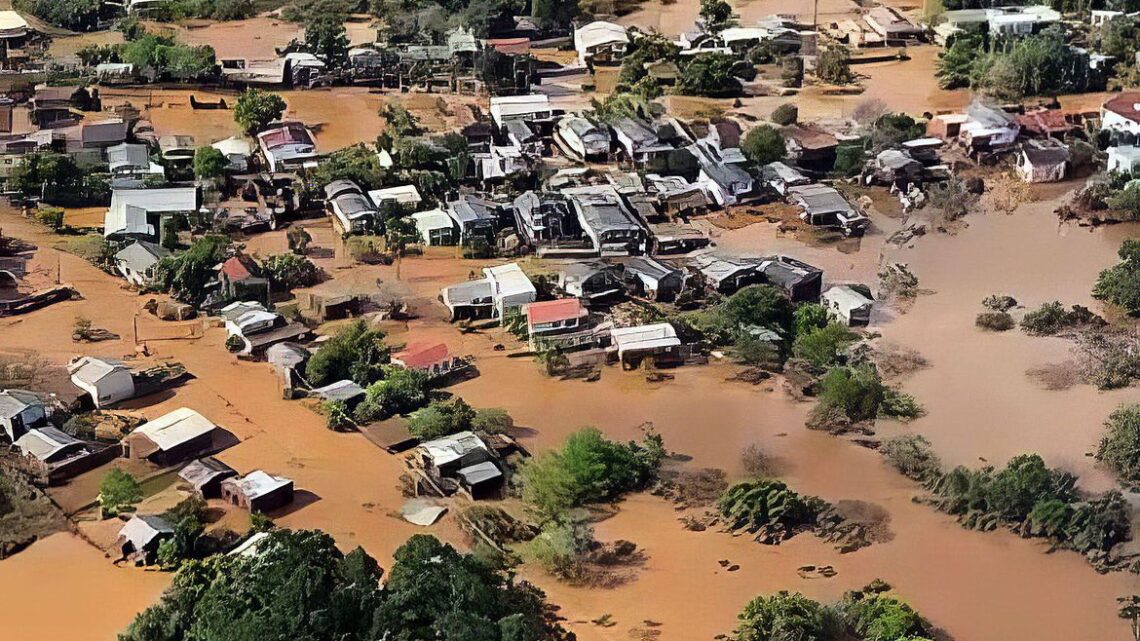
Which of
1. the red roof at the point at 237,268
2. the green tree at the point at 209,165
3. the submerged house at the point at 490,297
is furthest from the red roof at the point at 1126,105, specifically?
the green tree at the point at 209,165

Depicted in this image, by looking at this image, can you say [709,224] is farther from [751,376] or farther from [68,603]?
[68,603]

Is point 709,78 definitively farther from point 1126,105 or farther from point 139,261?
point 139,261

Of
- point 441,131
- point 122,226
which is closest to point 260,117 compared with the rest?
point 441,131

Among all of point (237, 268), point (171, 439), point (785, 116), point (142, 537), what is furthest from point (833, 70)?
point (142, 537)

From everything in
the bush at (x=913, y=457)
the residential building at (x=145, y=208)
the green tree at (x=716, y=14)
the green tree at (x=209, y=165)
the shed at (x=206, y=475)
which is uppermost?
the green tree at (x=716, y=14)

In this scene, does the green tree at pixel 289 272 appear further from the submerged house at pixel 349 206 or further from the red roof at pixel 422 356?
the red roof at pixel 422 356

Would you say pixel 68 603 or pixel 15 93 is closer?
pixel 68 603

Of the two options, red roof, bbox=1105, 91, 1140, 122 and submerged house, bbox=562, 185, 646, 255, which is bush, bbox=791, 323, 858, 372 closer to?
submerged house, bbox=562, 185, 646, 255
